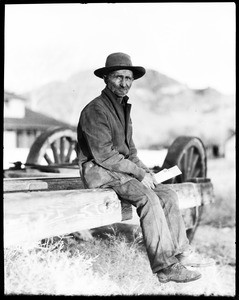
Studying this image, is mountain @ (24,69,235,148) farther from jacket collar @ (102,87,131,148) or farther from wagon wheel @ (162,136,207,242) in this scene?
jacket collar @ (102,87,131,148)

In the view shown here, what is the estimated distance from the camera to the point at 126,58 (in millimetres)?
3605

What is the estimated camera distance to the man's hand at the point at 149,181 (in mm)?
3630

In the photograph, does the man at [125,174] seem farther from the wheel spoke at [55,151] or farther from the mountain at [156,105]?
the mountain at [156,105]

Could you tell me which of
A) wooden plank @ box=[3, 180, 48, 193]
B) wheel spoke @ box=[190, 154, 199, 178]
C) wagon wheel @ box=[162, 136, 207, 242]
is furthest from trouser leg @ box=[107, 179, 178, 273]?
wheel spoke @ box=[190, 154, 199, 178]

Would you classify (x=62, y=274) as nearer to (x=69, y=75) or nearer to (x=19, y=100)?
(x=19, y=100)

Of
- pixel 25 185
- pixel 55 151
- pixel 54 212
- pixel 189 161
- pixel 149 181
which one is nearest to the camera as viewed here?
pixel 54 212

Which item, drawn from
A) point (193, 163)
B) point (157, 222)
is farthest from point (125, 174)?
point (193, 163)

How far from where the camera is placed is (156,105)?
43.5 meters

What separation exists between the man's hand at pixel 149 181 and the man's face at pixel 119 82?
0.76 metres

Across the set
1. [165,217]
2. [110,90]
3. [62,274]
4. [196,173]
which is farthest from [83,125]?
[196,173]

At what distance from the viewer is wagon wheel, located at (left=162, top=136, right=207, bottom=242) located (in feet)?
18.9

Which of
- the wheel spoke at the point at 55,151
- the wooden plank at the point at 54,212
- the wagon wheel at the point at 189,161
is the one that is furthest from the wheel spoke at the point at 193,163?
the wheel spoke at the point at 55,151

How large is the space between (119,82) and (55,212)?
→ 4.21ft

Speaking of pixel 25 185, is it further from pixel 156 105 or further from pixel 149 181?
pixel 156 105
